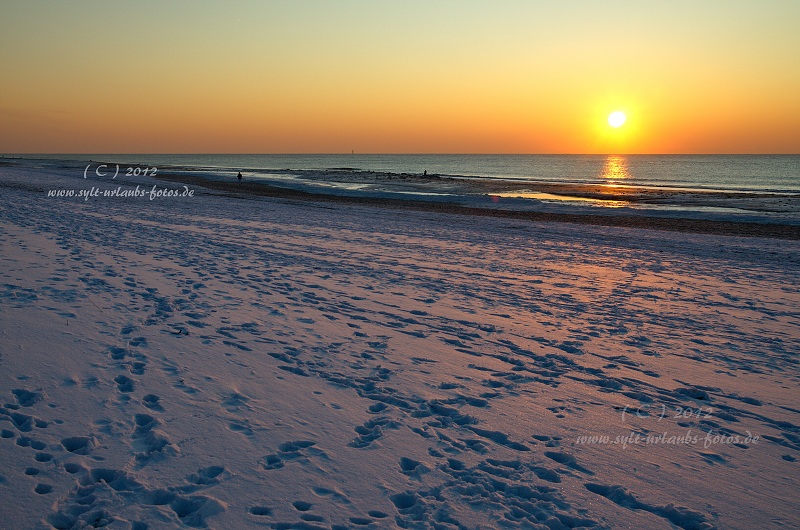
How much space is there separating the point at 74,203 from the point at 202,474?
22.6 m

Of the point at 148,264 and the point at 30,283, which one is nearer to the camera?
the point at 30,283

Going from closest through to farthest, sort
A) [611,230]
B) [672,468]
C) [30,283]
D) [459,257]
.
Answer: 1. [672,468]
2. [30,283]
3. [459,257]
4. [611,230]

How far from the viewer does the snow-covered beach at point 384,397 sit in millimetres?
3848

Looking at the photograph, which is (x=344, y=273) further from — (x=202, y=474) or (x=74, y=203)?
(x=74, y=203)

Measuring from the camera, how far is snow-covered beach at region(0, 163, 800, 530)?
385cm

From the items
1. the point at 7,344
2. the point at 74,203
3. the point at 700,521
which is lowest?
the point at 700,521

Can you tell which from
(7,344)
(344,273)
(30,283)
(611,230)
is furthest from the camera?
(611,230)

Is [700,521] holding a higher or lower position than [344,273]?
lower

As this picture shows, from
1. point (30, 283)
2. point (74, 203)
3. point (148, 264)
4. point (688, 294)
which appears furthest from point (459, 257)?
point (74, 203)

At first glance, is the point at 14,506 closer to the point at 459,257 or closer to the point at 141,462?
the point at 141,462

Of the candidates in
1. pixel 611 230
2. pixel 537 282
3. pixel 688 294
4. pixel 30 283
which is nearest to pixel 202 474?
pixel 30 283

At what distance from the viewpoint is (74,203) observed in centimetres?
2255

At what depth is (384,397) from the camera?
5527 millimetres

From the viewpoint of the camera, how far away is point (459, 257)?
14.2 m
